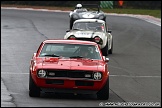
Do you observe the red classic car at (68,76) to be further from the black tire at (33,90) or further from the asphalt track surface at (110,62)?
the asphalt track surface at (110,62)

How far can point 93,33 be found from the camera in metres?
23.1

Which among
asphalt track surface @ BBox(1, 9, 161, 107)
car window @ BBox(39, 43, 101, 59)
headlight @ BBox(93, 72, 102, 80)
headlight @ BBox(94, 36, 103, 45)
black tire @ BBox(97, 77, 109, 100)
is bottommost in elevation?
asphalt track surface @ BBox(1, 9, 161, 107)

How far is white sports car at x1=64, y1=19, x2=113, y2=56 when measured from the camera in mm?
22750

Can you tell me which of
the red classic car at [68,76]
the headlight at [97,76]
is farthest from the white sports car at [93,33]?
the headlight at [97,76]

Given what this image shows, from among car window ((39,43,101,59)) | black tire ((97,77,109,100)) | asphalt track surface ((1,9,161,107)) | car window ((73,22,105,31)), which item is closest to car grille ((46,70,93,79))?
asphalt track surface ((1,9,161,107))

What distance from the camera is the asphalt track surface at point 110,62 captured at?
12646 millimetres

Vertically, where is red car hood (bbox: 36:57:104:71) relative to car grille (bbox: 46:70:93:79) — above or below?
above

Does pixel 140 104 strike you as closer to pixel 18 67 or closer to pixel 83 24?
pixel 18 67

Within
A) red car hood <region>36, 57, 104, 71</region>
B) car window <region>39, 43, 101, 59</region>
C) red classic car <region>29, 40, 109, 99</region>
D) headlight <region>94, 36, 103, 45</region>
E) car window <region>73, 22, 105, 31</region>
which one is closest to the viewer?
red classic car <region>29, 40, 109, 99</region>

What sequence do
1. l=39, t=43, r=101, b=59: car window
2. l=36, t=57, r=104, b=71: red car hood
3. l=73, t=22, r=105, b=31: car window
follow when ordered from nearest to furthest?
l=36, t=57, r=104, b=71: red car hood
l=39, t=43, r=101, b=59: car window
l=73, t=22, r=105, b=31: car window

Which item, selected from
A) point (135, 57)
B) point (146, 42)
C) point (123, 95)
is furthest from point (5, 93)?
point (146, 42)

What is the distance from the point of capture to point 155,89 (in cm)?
1512

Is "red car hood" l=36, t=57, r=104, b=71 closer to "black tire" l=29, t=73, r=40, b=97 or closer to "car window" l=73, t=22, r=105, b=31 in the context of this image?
"black tire" l=29, t=73, r=40, b=97

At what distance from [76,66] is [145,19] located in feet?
111
